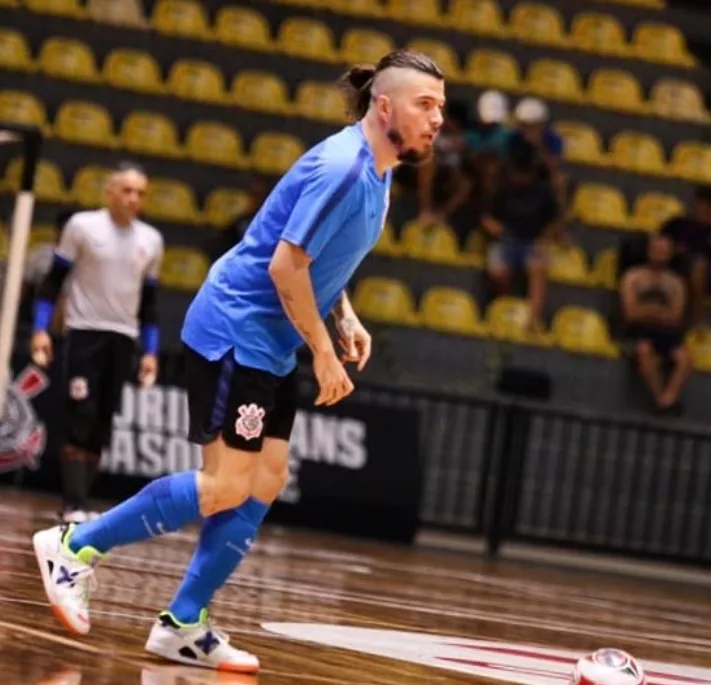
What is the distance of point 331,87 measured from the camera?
1939 centimetres

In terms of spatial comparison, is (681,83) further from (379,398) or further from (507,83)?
(379,398)

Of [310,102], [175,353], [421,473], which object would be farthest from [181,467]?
[310,102]

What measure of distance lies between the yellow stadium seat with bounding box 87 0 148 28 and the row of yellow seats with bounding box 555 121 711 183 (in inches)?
175

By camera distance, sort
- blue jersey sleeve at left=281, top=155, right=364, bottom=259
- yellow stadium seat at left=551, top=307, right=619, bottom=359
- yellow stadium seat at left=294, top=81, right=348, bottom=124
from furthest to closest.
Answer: yellow stadium seat at left=294, top=81, right=348, bottom=124
yellow stadium seat at left=551, top=307, right=619, bottom=359
blue jersey sleeve at left=281, top=155, right=364, bottom=259

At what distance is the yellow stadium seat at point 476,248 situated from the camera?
18234 millimetres

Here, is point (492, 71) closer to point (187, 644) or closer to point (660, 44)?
point (660, 44)

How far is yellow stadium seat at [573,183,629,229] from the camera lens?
61.5ft

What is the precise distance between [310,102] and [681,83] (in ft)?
13.2

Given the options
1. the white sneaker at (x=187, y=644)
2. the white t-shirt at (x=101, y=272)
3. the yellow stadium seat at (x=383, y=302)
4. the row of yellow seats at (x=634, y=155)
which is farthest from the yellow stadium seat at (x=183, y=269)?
the white sneaker at (x=187, y=644)

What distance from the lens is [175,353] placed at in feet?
48.7

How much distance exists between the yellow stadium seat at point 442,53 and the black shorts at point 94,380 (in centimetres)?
838

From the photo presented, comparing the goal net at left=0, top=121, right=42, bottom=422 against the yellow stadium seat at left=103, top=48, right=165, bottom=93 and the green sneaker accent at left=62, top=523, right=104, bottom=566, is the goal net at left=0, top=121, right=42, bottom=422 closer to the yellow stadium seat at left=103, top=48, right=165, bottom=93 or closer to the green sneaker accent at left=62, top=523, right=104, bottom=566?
the green sneaker accent at left=62, top=523, right=104, bottom=566

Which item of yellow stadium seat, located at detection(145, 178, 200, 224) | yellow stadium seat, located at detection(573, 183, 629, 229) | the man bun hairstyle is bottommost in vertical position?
the man bun hairstyle

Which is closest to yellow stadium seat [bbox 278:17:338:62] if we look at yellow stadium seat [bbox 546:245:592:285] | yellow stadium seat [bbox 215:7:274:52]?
yellow stadium seat [bbox 215:7:274:52]
